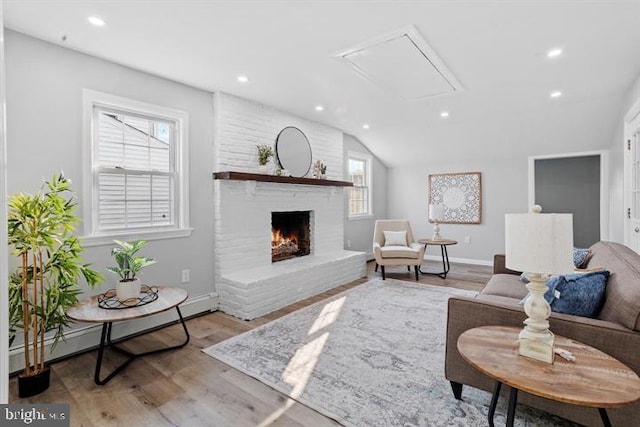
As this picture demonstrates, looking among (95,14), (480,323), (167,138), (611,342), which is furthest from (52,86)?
(611,342)

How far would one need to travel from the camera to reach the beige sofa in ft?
4.77

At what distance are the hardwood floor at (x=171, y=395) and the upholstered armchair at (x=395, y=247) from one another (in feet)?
9.37

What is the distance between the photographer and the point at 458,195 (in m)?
6.20

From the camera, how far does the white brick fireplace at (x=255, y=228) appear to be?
11.4ft

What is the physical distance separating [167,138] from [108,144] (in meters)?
0.56

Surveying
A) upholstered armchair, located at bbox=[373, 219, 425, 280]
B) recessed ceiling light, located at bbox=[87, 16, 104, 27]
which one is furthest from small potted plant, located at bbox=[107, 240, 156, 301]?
upholstered armchair, located at bbox=[373, 219, 425, 280]

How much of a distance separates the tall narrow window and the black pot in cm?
473

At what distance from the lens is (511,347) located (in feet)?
4.99

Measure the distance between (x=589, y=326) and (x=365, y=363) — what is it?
4.54ft

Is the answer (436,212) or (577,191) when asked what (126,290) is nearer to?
(436,212)

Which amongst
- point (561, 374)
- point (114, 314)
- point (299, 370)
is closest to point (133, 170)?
point (114, 314)

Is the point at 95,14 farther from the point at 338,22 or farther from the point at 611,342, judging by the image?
the point at 611,342

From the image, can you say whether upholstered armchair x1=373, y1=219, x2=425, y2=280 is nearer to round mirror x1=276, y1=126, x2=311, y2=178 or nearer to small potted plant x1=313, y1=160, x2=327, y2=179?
small potted plant x1=313, y1=160, x2=327, y2=179

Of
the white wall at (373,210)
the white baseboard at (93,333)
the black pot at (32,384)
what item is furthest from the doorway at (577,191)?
the black pot at (32,384)
